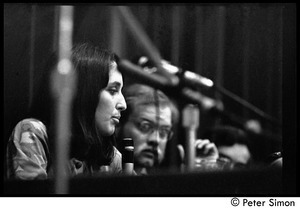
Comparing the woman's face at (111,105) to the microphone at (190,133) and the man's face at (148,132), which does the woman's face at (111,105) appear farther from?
the microphone at (190,133)

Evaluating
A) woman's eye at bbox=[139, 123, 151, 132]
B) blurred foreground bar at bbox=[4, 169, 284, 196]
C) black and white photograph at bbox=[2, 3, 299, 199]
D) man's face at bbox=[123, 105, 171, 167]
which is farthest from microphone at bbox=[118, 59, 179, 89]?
blurred foreground bar at bbox=[4, 169, 284, 196]

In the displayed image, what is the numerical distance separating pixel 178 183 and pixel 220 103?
734mm

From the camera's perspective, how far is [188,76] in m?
6.09

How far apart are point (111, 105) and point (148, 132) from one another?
1.22 ft

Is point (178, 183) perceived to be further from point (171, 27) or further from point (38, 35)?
point (38, 35)

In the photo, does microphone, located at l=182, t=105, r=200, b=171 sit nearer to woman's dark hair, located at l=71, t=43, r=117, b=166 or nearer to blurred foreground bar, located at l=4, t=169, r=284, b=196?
blurred foreground bar, located at l=4, t=169, r=284, b=196

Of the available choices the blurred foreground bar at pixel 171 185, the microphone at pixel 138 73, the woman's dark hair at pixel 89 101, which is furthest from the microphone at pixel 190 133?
the woman's dark hair at pixel 89 101

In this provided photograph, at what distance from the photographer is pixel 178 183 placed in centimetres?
607

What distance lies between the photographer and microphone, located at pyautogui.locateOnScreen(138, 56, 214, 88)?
19.9 feet

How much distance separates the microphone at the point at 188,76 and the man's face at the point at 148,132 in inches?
11.1

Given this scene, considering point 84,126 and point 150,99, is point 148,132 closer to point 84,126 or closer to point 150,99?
point 150,99

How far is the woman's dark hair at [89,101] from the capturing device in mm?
6012

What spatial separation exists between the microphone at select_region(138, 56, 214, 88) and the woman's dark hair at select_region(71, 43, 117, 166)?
332 millimetres

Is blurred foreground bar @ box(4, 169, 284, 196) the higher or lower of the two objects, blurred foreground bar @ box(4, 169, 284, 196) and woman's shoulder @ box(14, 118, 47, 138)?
the lower
